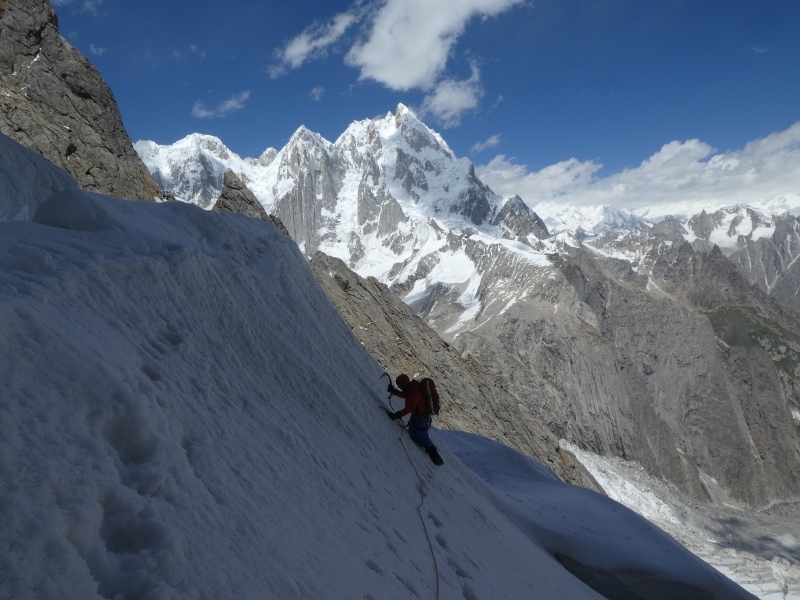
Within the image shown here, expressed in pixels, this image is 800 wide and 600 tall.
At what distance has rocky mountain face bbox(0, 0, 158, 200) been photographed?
2972 centimetres

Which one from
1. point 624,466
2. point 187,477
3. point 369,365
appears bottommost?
point 187,477

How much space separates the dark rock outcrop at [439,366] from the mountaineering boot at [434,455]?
2654cm

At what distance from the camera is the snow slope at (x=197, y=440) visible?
129 inches

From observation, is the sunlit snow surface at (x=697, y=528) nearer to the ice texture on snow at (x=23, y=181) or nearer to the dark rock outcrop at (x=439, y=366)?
the dark rock outcrop at (x=439, y=366)

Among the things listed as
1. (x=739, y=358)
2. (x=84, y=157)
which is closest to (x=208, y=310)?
(x=84, y=157)

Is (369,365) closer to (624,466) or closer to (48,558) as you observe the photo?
(48,558)

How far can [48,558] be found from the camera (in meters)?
2.92

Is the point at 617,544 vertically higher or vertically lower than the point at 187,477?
higher

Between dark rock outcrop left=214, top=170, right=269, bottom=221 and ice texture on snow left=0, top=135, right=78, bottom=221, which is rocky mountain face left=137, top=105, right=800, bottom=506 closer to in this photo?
dark rock outcrop left=214, top=170, right=269, bottom=221

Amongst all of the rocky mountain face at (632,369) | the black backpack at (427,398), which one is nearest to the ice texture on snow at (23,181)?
the black backpack at (427,398)

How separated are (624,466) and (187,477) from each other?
98.8m

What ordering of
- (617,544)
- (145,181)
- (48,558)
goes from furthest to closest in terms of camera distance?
(145,181), (617,544), (48,558)

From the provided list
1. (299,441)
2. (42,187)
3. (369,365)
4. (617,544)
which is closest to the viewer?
(299,441)

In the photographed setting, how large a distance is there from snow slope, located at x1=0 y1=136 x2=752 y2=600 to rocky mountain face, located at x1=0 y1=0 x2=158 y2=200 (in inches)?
1069
